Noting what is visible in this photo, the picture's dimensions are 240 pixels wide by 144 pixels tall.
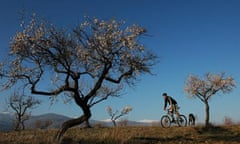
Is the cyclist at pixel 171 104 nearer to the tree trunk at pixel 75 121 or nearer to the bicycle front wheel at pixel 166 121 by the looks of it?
the bicycle front wheel at pixel 166 121

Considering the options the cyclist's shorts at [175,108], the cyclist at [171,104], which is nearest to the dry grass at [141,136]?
the cyclist at [171,104]

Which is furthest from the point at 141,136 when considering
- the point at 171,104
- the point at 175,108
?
the point at 175,108

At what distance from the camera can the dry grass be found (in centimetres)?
1852

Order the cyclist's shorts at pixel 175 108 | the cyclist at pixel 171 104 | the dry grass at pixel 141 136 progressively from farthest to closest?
the cyclist's shorts at pixel 175 108 < the cyclist at pixel 171 104 < the dry grass at pixel 141 136

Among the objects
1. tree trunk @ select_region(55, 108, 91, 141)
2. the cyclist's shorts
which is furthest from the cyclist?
tree trunk @ select_region(55, 108, 91, 141)

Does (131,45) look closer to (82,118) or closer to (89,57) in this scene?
(89,57)

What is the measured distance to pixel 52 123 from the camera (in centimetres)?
7981

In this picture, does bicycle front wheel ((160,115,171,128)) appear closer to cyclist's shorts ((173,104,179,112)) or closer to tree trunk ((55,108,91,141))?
cyclist's shorts ((173,104,179,112))

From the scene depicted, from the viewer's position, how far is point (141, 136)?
2286 cm

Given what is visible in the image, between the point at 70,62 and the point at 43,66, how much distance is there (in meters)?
1.69

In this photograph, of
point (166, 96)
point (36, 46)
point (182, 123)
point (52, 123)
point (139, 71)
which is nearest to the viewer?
point (36, 46)

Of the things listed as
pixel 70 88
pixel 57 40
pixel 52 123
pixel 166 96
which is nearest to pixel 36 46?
pixel 57 40

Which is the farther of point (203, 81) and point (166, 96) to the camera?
point (203, 81)

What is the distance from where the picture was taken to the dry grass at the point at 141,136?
1852cm
